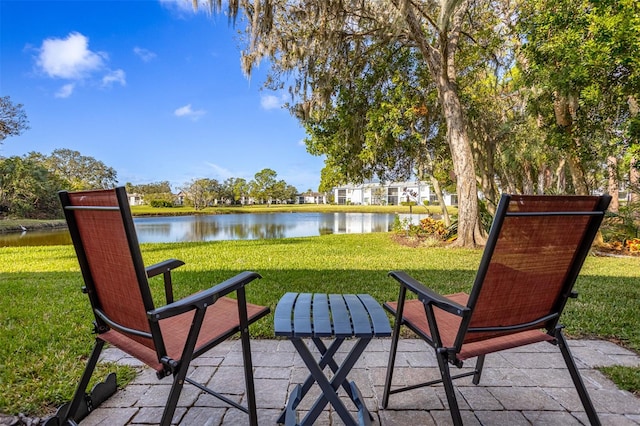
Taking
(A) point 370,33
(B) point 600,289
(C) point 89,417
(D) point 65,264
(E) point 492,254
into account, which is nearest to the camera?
(E) point 492,254

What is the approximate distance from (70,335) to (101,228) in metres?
1.67

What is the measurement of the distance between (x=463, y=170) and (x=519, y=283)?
6.08 m

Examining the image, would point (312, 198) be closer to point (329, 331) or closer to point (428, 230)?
point (428, 230)

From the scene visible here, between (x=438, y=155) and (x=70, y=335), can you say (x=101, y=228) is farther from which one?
(x=438, y=155)

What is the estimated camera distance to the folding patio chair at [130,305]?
3.59 feet

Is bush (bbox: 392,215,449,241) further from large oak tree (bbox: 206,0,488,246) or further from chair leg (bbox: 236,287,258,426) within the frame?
chair leg (bbox: 236,287,258,426)

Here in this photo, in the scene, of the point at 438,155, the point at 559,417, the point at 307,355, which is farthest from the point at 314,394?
the point at 438,155

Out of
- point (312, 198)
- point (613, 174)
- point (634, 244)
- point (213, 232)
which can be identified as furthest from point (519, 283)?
point (312, 198)

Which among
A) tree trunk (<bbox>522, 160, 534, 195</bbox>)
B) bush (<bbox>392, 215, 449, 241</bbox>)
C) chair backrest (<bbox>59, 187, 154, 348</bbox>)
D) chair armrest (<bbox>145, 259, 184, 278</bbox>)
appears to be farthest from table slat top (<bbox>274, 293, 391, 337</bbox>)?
tree trunk (<bbox>522, 160, 534, 195</bbox>)

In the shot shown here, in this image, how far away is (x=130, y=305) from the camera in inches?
46.9

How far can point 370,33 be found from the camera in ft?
24.3

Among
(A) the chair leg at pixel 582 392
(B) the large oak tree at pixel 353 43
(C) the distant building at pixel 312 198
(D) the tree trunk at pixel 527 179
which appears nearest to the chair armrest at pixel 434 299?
(A) the chair leg at pixel 582 392

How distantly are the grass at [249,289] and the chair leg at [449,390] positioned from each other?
1234 mm

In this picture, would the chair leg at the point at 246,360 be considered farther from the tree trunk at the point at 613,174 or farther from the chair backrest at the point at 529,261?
the tree trunk at the point at 613,174
